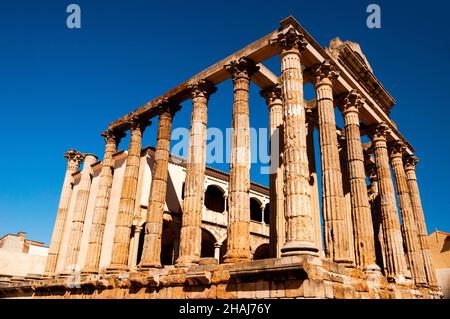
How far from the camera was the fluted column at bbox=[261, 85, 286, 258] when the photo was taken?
1359 cm

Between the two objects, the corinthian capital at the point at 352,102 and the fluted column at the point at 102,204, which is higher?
the corinthian capital at the point at 352,102

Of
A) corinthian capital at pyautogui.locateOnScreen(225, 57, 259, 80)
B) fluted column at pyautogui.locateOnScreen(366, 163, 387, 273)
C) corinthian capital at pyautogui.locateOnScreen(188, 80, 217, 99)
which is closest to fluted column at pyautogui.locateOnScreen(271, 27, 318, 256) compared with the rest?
corinthian capital at pyautogui.locateOnScreen(225, 57, 259, 80)

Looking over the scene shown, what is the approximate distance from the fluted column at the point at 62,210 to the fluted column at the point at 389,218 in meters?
18.3

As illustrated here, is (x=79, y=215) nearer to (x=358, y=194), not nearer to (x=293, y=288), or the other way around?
(x=358, y=194)

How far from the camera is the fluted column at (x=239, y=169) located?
11445 mm

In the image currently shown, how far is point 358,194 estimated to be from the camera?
13.9 meters

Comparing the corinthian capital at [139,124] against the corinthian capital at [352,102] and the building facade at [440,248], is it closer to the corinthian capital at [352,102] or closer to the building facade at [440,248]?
the corinthian capital at [352,102]

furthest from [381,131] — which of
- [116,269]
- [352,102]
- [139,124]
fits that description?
[116,269]

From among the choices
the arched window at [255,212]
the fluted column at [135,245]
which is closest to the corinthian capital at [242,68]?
the fluted column at [135,245]
